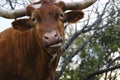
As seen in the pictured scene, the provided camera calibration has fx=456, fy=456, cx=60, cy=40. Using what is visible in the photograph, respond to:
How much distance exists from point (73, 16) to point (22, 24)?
95 cm

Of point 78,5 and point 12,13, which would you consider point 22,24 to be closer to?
point 12,13

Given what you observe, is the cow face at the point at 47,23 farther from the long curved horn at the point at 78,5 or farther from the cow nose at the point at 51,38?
the long curved horn at the point at 78,5

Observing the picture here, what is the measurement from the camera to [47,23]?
7.29 meters

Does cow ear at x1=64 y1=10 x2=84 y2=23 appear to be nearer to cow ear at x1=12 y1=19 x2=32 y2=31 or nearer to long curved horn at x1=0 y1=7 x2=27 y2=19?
cow ear at x1=12 y1=19 x2=32 y2=31

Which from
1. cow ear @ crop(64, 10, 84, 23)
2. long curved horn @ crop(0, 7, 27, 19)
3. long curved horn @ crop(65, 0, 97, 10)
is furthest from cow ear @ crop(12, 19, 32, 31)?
long curved horn @ crop(65, 0, 97, 10)

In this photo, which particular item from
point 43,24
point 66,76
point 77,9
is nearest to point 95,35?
point 66,76

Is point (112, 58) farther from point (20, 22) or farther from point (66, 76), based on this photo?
point (20, 22)

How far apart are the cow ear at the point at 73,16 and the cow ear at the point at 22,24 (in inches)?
26.3

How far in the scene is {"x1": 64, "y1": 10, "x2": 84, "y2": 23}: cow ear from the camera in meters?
8.14

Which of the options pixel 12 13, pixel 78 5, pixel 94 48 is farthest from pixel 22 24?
pixel 94 48

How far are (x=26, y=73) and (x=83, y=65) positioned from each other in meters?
13.4

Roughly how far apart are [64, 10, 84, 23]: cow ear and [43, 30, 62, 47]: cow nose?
0.97 m

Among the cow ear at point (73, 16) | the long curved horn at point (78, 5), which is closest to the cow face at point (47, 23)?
the cow ear at point (73, 16)

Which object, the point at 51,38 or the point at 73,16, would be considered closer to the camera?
the point at 51,38
